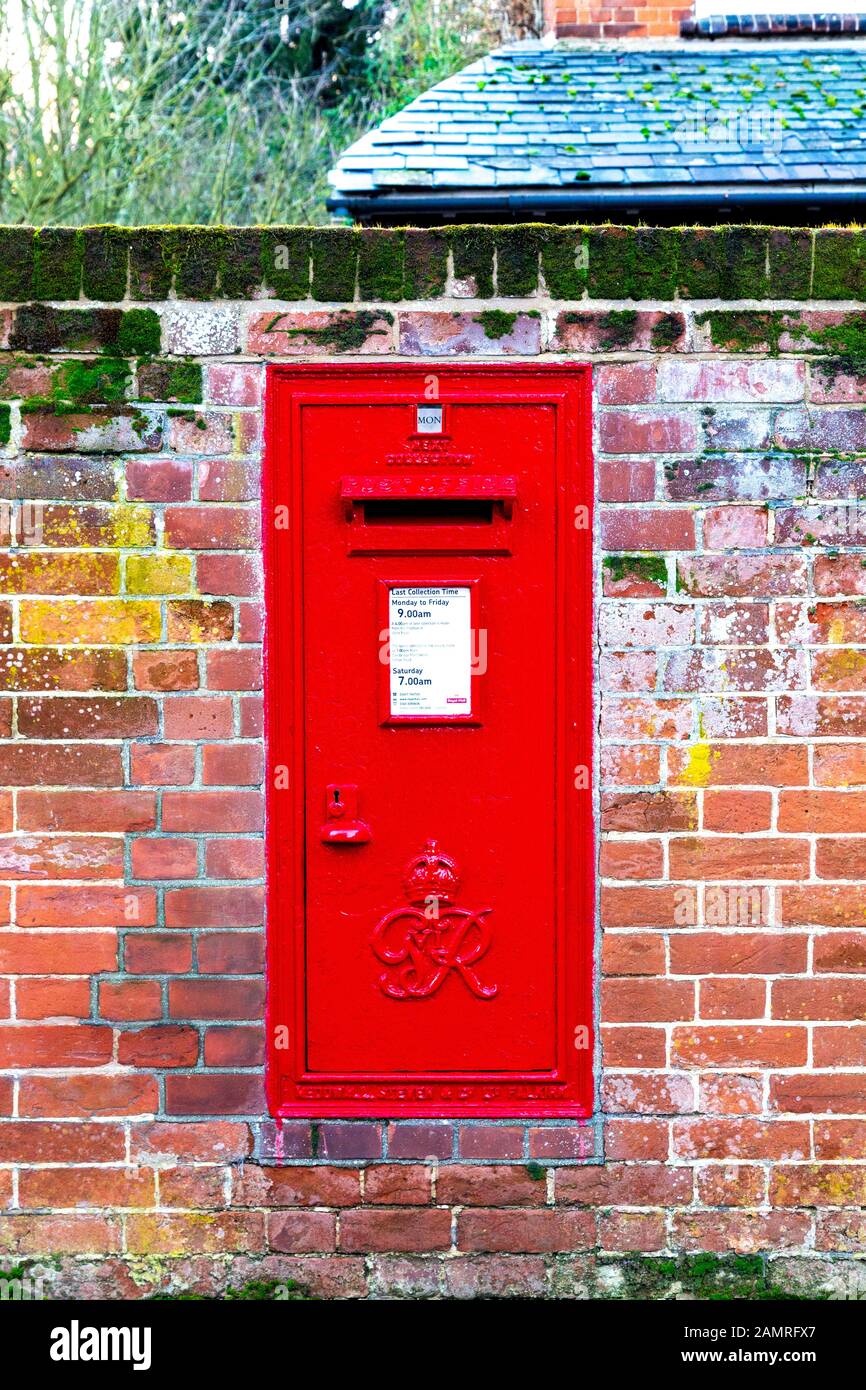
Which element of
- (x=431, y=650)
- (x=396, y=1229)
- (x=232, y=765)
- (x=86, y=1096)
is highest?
(x=431, y=650)

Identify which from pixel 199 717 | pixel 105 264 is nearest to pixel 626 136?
pixel 105 264

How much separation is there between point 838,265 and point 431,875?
1559mm

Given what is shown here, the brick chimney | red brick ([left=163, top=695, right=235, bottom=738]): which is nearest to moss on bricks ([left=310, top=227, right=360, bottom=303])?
red brick ([left=163, top=695, right=235, bottom=738])

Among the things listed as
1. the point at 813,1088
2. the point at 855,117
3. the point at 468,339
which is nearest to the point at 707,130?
the point at 855,117

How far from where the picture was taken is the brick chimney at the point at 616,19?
20.1ft

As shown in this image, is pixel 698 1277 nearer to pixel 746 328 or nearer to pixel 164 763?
pixel 164 763

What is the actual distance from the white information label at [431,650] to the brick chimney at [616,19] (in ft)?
16.7

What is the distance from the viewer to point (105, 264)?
243cm

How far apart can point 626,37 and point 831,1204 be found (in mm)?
5927

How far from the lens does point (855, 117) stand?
537 centimetres

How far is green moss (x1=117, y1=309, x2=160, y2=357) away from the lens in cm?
244

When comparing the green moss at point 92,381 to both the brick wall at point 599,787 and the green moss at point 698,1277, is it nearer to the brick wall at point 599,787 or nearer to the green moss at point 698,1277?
the brick wall at point 599,787

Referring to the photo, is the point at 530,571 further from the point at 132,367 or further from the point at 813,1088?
the point at 813,1088

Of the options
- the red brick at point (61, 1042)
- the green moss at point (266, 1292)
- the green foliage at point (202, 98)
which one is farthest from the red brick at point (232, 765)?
the green foliage at point (202, 98)
